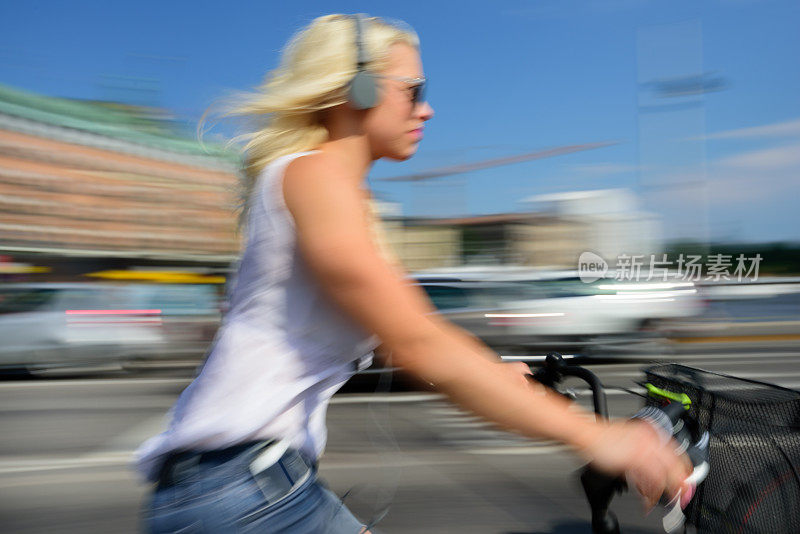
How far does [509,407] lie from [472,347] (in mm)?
109

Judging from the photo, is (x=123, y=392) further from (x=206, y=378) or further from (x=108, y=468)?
(x=206, y=378)

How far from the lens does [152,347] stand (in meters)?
11.3

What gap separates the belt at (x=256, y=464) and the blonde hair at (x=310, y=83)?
0.44 metres

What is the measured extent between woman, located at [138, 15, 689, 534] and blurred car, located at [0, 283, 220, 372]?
34.0 feet

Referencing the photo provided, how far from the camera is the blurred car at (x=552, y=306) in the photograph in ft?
30.9

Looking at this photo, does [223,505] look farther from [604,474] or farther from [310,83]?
[310,83]

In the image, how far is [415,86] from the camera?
4.62 feet

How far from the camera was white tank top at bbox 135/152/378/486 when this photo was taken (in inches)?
48.9

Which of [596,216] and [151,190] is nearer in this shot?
[596,216]

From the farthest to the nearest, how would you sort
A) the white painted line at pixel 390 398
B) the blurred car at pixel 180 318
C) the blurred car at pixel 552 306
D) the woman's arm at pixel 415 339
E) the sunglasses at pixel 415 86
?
the blurred car at pixel 180 318 < the blurred car at pixel 552 306 < the white painted line at pixel 390 398 < the sunglasses at pixel 415 86 < the woman's arm at pixel 415 339

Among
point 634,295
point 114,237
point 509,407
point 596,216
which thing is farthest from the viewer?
point 114,237

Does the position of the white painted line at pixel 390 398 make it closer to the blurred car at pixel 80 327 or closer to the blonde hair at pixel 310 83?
the blurred car at pixel 80 327

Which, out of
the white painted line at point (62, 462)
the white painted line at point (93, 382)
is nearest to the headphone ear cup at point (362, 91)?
the white painted line at point (62, 462)

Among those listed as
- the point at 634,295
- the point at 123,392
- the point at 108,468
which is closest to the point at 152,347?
the point at 123,392
